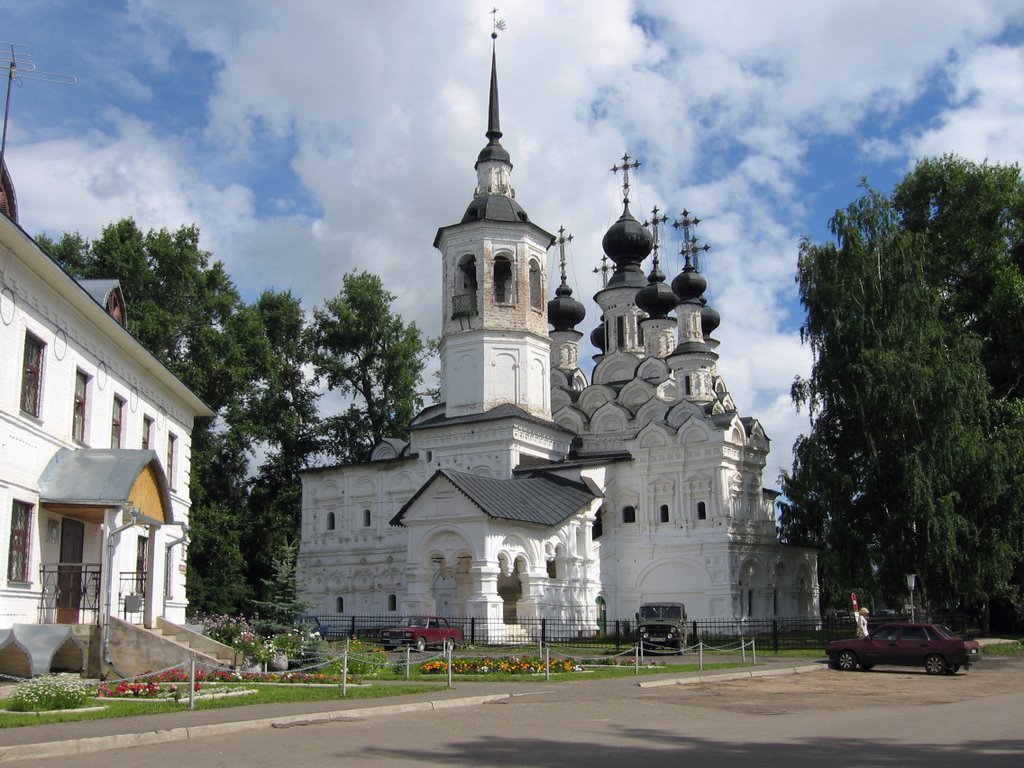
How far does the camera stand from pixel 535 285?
39.9 m

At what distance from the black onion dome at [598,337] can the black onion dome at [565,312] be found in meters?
2.72

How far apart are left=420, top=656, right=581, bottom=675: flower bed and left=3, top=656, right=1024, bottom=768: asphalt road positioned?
8.64 ft

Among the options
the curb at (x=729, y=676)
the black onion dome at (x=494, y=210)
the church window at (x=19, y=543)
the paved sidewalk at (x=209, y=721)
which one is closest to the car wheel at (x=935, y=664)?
the curb at (x=729, y=676)

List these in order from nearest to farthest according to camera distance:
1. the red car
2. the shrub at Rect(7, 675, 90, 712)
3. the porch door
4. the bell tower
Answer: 1. the shrub at Rect(7, 675, 90, 712)
2. the porch door
3. the red car
4. the bell tower

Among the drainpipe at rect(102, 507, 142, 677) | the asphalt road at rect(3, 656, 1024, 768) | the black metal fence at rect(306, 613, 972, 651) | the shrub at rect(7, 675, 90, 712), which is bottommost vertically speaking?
the black metal fence at rect(306, 613, 972, 651)

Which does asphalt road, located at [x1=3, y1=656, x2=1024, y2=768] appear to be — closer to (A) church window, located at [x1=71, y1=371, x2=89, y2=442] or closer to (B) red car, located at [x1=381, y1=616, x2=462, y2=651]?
(A) church window, located at [x1=71, y1=371, x2=89, y2=442]

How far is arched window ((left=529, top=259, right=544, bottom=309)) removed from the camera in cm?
3969

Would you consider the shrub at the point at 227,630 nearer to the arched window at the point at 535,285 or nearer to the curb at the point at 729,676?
the curb at the point at 729,676

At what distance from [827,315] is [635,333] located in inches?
843

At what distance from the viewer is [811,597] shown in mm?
42406

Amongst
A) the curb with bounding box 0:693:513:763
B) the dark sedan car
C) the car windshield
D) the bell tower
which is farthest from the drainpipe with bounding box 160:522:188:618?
the bell tower

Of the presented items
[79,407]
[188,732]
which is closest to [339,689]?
[188,732]

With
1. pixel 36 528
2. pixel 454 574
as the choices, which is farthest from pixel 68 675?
pixel 454 574

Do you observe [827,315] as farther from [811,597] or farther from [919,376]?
[811,597]
